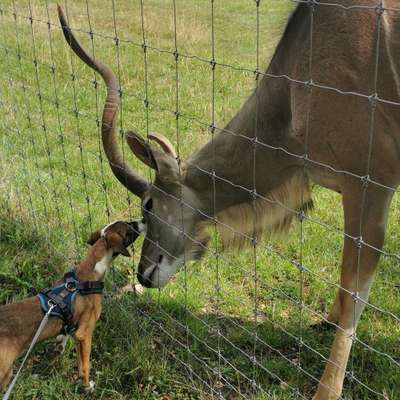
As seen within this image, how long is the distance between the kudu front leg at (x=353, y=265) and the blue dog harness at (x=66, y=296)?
1.26 meters

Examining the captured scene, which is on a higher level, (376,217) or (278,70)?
(278,70)

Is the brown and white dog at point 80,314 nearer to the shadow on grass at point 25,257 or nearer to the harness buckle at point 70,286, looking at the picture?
the harness buckle at point 70,286

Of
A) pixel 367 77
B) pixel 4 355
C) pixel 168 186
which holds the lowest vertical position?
pixel 4 355

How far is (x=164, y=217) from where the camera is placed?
147 inches

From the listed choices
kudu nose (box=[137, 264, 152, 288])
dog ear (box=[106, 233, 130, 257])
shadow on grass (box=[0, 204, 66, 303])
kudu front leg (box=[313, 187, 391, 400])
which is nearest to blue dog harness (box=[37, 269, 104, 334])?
dog ear (box=[106, 233, 130, 257])

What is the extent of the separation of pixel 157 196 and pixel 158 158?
0.25 meters

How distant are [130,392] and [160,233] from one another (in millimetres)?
925

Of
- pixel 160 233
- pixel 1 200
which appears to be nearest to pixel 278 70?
pixel 160 233

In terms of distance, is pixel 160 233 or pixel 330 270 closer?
pixel 160 233

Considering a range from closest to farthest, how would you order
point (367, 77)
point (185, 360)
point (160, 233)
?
point (367, 77) < point (185, 360) < point (160, 233)

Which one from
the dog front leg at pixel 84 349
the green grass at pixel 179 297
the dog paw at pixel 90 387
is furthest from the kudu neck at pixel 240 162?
the dog paw at pixel 90 387

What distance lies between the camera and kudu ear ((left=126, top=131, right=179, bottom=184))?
3553mm

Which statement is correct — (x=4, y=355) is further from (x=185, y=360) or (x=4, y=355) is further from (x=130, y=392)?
(x=185, y=360)

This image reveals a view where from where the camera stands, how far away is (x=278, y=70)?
3.29 metres
